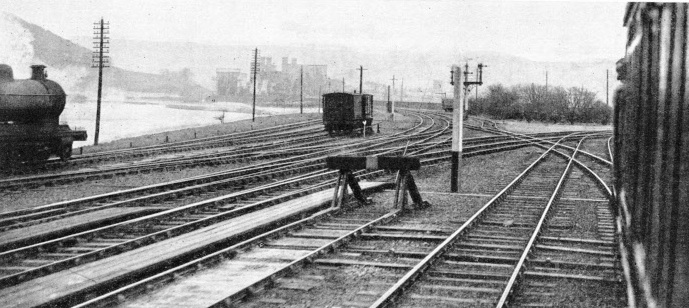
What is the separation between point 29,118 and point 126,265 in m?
15.0

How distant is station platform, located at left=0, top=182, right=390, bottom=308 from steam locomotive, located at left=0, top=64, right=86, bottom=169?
469 inches

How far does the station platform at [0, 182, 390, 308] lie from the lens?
679 centimetres

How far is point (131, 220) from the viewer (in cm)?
1113

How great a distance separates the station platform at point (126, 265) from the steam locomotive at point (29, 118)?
11903 mm

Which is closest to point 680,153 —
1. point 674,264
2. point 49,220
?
point 674,264

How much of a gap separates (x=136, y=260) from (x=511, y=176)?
13.3 metres

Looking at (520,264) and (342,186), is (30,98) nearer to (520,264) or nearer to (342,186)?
(342,186)

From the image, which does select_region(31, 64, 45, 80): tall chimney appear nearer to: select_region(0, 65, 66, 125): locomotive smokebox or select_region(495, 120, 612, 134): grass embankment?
select_region(0, 65, 66, 125): locomotive smokebox

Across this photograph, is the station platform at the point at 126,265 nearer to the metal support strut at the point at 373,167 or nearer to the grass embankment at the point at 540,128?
the metal support strut at the point at 373,167

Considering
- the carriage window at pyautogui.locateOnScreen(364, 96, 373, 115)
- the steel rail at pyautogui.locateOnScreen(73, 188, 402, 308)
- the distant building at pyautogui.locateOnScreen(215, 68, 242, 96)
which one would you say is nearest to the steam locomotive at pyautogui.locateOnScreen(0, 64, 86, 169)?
the steel rail at pyautogui.locateOnScreen(73, 188, 402, 308)

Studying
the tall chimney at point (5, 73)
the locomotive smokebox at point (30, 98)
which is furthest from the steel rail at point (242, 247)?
the tall chimney at point (5, 73)

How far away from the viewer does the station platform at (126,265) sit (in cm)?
679

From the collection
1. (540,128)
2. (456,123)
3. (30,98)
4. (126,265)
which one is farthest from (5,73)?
(540,128)

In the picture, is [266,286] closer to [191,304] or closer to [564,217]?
[191,304]
